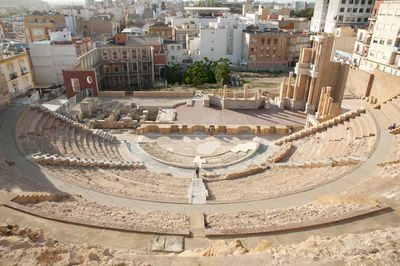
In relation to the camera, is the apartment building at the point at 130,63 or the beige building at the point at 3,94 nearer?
the beige building at the point at 3,94

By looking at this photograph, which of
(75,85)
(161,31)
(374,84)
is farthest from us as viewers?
(161,31)

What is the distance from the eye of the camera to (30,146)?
15.3 meters

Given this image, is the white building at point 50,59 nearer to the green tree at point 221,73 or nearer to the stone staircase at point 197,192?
the green tree at point 221,73

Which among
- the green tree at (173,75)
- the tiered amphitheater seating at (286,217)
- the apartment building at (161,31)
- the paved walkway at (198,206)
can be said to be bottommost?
the green tree at (173,75)

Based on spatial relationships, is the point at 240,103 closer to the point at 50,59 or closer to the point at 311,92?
the point at 311,92

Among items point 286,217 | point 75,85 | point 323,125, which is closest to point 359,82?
point 323,125

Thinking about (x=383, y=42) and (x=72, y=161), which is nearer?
(x=72, y=161)

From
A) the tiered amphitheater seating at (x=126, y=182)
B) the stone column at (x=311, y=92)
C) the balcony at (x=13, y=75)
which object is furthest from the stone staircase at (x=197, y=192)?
the balcony at (x=13, y=75)

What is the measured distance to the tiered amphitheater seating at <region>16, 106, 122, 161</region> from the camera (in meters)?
16.0

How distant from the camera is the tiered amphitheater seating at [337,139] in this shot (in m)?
16.5

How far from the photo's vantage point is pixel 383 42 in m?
41.4

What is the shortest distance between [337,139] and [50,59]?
3948cm

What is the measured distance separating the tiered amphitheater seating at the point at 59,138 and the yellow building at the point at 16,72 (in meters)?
14.7

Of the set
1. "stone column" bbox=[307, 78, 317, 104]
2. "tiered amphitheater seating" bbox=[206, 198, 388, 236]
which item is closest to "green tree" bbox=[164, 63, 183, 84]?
"stone column" bbox=[307, 78, 317, 104]
